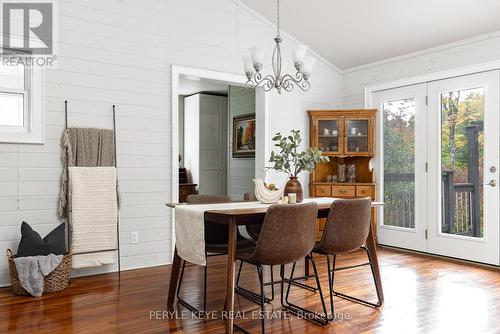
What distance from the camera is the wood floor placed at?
286 centimetres

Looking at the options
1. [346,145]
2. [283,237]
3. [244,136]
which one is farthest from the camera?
[244,136]

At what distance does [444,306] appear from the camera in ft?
10.9

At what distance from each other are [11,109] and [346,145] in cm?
404

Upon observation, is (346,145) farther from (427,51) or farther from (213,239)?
(213,239)

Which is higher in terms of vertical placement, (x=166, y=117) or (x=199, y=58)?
(x=199, y=58)

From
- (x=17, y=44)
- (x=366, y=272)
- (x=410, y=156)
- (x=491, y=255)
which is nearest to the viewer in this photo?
(x=17, y=44)

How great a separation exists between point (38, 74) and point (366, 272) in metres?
3.79

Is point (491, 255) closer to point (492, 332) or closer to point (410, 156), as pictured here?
point (410, 156)

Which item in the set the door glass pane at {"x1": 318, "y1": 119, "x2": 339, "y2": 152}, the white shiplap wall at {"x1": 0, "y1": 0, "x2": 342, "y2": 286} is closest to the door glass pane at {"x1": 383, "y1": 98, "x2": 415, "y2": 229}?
the door glass pane at {"x1": 318, "y1": 119, "x2": 339, "y2": 152}

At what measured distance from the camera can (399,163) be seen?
5703 millimetres

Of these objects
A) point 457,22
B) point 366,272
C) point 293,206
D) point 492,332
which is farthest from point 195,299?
point 457,22

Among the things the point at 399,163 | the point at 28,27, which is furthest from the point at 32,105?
the point at 399,163

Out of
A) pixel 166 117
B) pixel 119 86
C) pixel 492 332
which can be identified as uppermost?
pixel 119 86

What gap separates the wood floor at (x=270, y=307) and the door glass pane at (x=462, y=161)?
64cm
